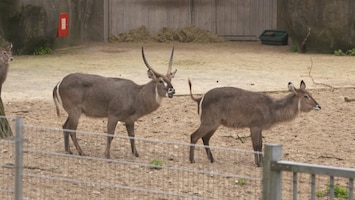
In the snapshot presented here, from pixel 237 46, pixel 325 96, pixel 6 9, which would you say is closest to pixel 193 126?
pixel 325 96

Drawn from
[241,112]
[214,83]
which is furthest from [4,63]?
[241,112]

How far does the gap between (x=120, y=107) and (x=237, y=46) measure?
38.6ft

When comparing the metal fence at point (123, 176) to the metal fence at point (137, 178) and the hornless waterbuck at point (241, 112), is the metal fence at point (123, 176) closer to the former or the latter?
the metal fence at point (137, 178)

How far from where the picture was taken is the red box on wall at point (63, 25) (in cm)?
2047

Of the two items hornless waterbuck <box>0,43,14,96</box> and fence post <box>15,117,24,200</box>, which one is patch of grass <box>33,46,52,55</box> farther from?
fence post <box>15,117,24,200</box>

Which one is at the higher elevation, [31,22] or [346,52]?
[31,22]

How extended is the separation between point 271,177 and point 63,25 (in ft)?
52.9

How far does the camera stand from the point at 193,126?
11.9 metres

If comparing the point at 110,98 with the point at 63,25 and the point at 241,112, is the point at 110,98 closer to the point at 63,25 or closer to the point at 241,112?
the point at 241,112

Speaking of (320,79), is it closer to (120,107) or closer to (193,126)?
(193,126)

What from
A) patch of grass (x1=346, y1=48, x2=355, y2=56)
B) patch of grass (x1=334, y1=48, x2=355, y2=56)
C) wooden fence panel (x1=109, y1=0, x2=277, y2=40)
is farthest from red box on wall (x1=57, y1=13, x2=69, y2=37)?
patch of grass (x1=346, y1=48, x2=355, y2=56)

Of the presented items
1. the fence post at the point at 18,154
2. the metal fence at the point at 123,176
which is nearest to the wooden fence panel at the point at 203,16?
the metal fence at the point at 123,176

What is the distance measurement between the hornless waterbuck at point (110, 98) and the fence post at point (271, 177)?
209 inches

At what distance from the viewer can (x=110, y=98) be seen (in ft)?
34.1
